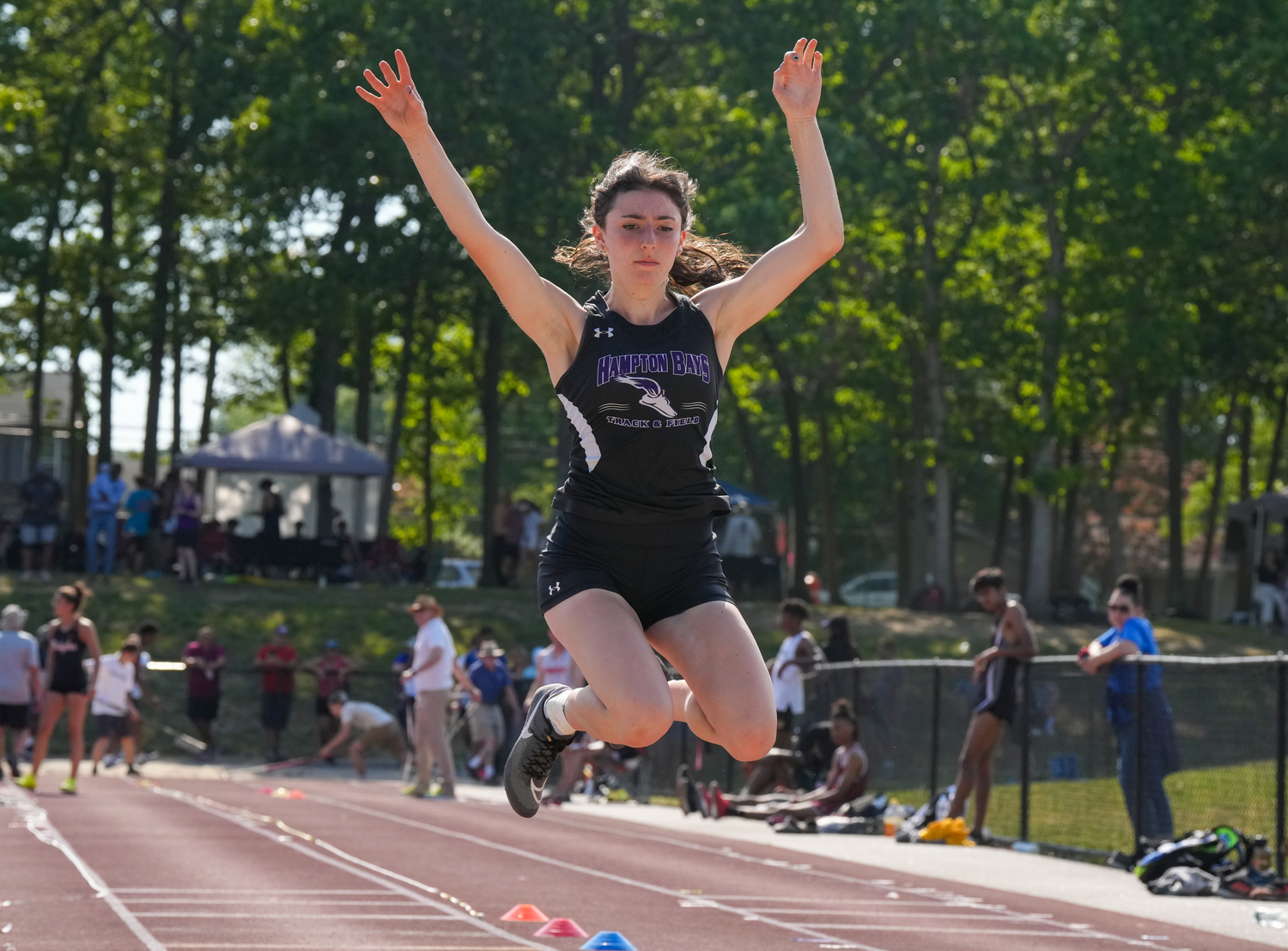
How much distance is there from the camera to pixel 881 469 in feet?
218

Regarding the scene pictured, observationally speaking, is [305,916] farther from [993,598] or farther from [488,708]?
[488,708]

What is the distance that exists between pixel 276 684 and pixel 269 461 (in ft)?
23.7

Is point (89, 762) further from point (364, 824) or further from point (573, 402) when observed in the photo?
point (573, 402)

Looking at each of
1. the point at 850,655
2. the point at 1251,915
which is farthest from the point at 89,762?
the point at 1251,915

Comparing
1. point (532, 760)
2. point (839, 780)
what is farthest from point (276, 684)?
point (532, 760)

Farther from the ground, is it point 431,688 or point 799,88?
point 799,88

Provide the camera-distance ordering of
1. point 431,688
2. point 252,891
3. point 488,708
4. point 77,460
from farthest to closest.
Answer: point 77,460 < point 488,708 < point 431,688 < point 252,891

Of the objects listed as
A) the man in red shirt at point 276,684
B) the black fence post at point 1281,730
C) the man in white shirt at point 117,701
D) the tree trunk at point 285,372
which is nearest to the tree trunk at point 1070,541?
the tree trunk at point 285,372

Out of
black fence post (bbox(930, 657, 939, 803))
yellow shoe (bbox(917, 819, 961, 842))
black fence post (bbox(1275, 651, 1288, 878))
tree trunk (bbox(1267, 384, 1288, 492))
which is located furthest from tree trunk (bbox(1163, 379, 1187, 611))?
black fence post (bbox(1275, 651, 1288, 878))

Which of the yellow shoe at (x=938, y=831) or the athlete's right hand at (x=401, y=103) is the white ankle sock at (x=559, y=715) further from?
the yellow shoe at (x=938, y=831)

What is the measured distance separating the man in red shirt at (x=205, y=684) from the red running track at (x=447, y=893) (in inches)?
359

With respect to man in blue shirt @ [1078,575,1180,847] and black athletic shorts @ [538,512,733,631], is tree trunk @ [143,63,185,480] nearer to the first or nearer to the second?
man in blue shirt @ [1078,575,1180,847]

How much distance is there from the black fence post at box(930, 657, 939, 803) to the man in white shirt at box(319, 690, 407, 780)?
917 cm

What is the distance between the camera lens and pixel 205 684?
82.1ft
